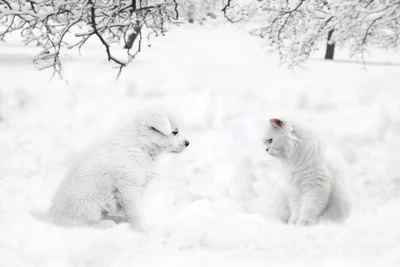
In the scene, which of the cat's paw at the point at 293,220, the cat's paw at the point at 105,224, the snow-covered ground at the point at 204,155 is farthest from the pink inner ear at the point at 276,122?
the cat's paw at the point at 105,224

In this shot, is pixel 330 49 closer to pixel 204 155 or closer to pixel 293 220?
pixel 204 155

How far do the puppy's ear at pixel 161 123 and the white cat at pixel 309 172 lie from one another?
853 mm

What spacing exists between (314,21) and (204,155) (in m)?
3.42

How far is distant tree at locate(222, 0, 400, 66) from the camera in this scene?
17.2 feet

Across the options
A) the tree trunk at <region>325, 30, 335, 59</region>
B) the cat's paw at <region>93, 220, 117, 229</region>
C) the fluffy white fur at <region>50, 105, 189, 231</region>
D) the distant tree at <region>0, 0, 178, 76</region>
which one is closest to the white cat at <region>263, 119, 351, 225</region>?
the fluffy white fur at <region>50, 105, 189, 231</region>

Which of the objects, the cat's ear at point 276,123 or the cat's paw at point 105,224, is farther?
the cat's ear at point 276,123

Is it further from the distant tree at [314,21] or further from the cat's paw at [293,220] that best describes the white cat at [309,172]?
the distant tree at [314,21]

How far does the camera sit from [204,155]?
3.38 m

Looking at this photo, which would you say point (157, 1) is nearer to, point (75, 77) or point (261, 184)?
point (75, 77)

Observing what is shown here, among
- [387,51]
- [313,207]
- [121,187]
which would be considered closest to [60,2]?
[121,187]

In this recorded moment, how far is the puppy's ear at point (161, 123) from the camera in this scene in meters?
2.41

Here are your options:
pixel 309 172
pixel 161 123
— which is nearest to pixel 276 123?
pixel 309 172

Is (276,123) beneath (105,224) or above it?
above

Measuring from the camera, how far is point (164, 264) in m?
1.99
